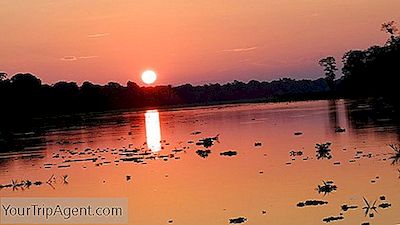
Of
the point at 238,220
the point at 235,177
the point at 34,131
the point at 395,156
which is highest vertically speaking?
the point at 34,131

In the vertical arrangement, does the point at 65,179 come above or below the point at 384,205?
above

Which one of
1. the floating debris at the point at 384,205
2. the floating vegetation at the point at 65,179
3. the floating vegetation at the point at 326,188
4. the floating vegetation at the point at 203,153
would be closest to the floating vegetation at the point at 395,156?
the floating vegetation at the point at 326,188

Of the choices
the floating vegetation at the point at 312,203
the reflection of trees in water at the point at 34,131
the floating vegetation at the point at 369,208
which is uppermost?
the reflection of trees in water at the point at 34,131

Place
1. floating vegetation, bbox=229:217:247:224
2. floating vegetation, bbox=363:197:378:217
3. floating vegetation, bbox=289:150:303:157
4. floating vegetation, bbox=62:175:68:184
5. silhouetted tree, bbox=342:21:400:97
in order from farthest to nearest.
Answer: silhouetted tree, bbox=342:21:400:97, floating vegetation, bbox=289:150:303:157, floating vegetation, bbox=62:175:68:184, floating vegetation, bbox=229:217:247:224, floating vegetation, bbox=363:197:378:217

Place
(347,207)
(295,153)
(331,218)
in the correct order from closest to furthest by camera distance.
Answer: (331,218) → (347,207) → (295,153)

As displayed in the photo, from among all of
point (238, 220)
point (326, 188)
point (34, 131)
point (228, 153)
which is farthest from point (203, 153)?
point (34, 131)

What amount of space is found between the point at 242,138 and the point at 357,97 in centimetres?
10897

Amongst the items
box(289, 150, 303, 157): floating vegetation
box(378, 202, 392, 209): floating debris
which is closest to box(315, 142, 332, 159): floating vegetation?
box(289, 150, 303, 157): floating vegetation

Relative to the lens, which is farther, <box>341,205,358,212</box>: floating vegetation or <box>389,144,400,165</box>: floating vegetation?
<box>389,144,400,165</box>: floating vegetation

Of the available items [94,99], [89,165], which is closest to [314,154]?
[89,165]

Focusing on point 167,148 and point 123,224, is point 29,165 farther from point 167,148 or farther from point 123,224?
point 123,224

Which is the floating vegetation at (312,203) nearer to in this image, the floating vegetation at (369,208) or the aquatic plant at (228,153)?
the floating vegetation at (369,208)

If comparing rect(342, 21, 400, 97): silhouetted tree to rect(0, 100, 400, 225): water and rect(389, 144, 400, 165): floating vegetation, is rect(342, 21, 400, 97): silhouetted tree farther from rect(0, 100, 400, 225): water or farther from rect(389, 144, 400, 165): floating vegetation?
rect(389, 144, 400, 165): floating vegetation

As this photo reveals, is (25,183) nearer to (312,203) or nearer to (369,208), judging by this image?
(312,203)
